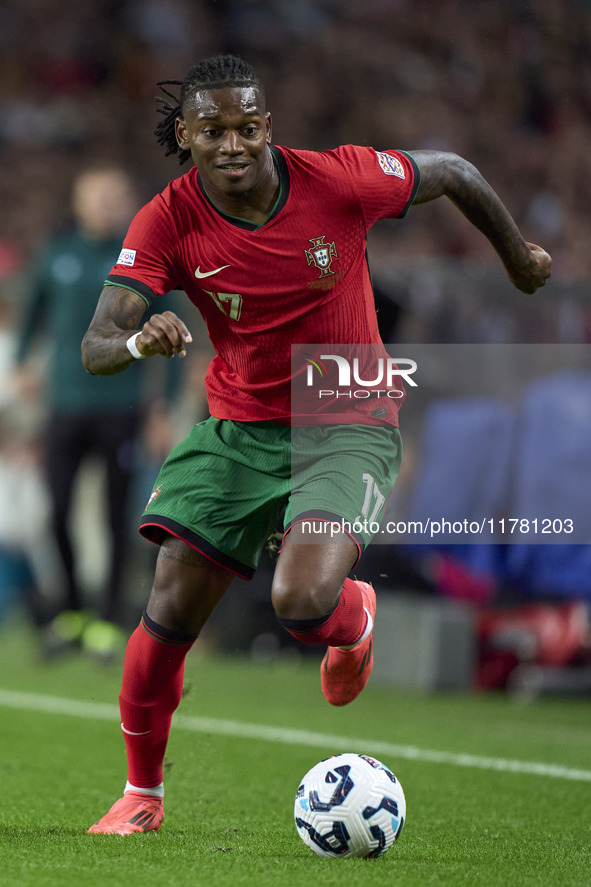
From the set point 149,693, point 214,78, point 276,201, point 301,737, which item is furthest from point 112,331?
point 301,737

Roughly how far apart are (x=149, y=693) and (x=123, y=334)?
1.02m

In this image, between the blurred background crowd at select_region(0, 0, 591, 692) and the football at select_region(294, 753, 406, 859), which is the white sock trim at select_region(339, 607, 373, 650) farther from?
the blurred background crowd at select_region(0, 0, 591, 692)

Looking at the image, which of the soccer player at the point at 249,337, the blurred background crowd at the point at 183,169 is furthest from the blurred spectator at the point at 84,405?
the soccer player at the point at 249,337

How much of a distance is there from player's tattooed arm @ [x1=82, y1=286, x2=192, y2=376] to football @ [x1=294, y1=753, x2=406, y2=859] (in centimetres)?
110

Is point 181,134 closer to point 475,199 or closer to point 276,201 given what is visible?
point 276,201

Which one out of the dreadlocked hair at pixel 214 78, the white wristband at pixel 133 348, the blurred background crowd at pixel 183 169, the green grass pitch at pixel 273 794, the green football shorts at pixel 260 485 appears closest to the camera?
the green grass pitch at pixel 273 794

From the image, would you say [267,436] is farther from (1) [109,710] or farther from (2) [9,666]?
(2) [9,666]

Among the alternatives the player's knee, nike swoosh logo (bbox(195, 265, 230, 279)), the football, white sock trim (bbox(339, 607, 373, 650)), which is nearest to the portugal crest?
nike swoosh logo (bbox(195, 265, 230, 279))

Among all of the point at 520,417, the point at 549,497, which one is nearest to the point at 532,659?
the point at 549,497

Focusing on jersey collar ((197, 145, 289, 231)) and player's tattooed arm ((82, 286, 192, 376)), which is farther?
jersey collar ((197, 145, 289, 231))

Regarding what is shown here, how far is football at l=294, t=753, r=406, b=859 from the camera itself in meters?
2.76

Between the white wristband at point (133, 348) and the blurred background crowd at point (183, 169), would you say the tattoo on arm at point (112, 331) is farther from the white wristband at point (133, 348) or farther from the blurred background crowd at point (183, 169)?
the blurred background crowd at point (183, 169)

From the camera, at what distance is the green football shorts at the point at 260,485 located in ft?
10.3

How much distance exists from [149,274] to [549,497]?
4.19 m
